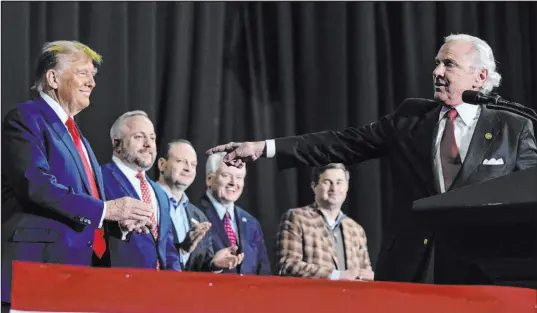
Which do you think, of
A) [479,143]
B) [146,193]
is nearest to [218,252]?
[146,193]

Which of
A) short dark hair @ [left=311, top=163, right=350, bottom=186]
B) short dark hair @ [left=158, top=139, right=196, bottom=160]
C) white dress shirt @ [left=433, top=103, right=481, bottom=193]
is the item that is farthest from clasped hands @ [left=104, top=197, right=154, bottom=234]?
white dress shirt @ [left=433, top=103, right=481, bottom=193]

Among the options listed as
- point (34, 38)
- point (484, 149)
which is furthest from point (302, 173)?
point (34, 38)

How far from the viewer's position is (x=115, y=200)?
384 cm

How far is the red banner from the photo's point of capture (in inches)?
138

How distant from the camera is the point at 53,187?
3.74 meters

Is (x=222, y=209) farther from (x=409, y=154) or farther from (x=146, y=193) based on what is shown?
(x=409, y=154)

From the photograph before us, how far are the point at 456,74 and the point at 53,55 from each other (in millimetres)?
1783

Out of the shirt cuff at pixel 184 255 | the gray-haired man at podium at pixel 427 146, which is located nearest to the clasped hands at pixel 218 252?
the shirt cuff at pixel 184 255

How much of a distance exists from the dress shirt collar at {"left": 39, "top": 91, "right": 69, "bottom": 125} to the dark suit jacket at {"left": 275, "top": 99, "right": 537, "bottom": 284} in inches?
36.7

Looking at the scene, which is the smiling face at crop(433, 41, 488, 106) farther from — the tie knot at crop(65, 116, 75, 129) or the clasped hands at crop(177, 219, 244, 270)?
the tie knot at crop(65, 116, 75, 129)

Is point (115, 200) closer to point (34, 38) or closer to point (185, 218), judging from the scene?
point (185, 218)

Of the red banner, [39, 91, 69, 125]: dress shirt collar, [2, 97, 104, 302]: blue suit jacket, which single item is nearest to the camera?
the red banner

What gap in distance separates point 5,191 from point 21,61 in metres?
0.59

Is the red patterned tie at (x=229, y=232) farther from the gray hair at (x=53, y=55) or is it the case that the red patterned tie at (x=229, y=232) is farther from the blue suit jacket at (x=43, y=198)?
the gray hair at (x=53, y=55)
